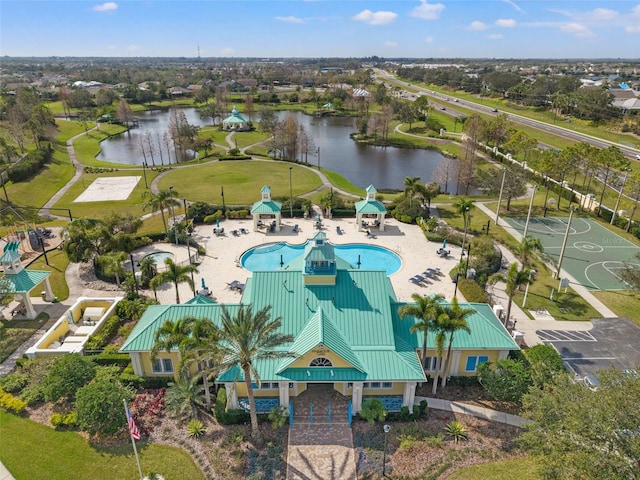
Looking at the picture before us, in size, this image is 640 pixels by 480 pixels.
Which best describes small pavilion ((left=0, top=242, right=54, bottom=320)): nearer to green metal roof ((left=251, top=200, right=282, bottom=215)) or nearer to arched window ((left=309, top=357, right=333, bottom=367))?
green metal roof ((left=251, top=200, right=282, bottom=215))

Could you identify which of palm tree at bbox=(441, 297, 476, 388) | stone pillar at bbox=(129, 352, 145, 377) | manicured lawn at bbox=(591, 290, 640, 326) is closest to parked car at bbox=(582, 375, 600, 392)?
palm tree at bbox=(441, 297, 476, 388)

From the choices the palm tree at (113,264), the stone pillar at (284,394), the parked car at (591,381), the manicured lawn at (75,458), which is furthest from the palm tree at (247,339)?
the palm tree at (113,264)

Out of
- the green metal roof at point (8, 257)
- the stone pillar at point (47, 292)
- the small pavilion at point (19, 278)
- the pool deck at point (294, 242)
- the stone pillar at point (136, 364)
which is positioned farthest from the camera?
the pool deck at point (294, 242)

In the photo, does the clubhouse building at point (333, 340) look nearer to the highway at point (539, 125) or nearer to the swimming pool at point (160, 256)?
the swimming pool at point (160, 256)

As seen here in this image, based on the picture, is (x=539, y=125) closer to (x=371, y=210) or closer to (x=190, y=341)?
(x=371, y=210)

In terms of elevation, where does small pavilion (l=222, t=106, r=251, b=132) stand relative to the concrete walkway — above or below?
above

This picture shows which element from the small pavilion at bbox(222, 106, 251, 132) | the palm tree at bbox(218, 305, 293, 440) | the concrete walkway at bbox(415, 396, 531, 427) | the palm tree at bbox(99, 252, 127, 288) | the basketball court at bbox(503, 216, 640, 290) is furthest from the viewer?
the small pavilion at bbox(222, 106, 251, 132)

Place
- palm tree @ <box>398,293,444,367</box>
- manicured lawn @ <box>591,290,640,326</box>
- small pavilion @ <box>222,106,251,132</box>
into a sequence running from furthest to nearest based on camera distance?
small pavilion @ <box>222,106,251,132</box>
manicured lawn @ <box>591,290,640,326</box>
palm tree @ <box>398,293,444,367</box>

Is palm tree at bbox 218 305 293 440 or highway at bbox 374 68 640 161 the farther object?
highway at bbox 374 68 640 161
